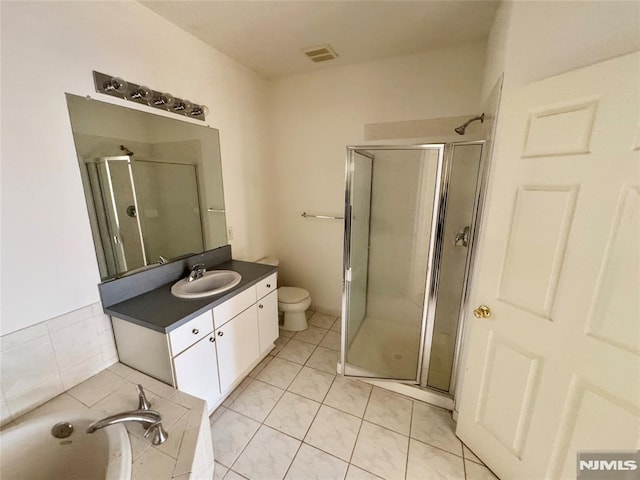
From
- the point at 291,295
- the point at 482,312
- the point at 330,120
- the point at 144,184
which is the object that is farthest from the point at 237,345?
the point at 330,120

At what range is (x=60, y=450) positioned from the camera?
1.09 meters

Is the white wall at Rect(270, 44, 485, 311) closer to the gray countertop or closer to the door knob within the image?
the gray countertop

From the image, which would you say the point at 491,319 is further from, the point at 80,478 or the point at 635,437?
the point at 80,478

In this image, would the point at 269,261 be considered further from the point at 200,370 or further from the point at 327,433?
the point at 327,433

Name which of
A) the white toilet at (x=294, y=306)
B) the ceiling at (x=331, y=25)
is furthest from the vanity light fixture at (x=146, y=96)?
the white toilet at (x=294, y=306)

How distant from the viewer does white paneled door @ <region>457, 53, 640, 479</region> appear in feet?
2.76

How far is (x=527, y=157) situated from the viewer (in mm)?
1082

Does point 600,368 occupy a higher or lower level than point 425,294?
higher

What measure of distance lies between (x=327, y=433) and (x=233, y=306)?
1000mm

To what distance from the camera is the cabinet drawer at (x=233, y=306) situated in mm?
1604

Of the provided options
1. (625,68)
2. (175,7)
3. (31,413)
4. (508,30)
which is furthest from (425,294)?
(175,7)

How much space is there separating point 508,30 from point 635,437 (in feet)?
5.58

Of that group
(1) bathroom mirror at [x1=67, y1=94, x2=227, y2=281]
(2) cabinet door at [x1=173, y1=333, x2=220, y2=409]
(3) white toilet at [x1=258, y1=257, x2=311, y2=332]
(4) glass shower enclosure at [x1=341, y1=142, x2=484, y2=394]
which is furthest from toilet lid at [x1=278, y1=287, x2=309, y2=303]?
(2) cabinet door at [x1=173, y1=333, x2=220, y2=409]

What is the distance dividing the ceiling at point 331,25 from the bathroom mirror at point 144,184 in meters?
0.66
